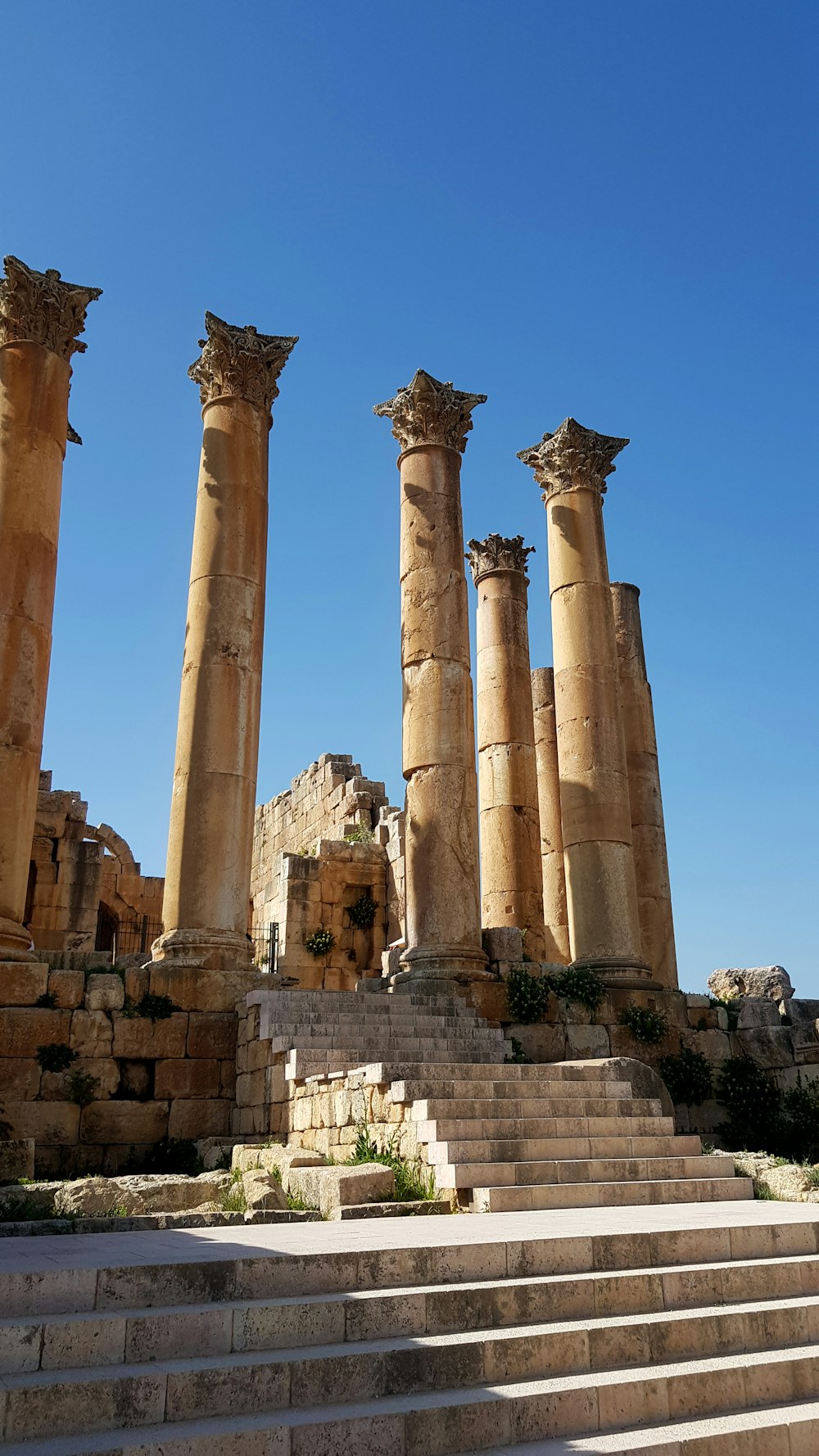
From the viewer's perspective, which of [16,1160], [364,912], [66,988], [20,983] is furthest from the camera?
[364,912]

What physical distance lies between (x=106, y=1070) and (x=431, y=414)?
42.2ft

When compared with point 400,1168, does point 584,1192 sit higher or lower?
lower

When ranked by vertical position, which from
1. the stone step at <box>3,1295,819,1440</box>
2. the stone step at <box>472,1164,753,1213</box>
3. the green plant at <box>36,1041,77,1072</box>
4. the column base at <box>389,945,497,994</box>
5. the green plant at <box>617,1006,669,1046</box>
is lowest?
the stone step at <box>3,1295,819,1440</box>

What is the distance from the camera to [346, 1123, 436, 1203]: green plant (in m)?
10.2

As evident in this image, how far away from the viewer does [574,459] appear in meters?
22.8

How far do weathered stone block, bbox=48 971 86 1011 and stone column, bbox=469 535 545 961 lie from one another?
9.41 m

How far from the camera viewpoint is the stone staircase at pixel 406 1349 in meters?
5.16

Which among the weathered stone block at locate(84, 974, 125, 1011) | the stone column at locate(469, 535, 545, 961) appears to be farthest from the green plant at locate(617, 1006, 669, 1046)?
the weathered stone block at locate(84, 974, 125, 1011)

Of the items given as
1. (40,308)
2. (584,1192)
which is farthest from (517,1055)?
(40,308)

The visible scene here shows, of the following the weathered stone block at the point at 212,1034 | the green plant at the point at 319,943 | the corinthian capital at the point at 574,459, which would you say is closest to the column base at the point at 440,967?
the weathered stone block at the point at 212,1034

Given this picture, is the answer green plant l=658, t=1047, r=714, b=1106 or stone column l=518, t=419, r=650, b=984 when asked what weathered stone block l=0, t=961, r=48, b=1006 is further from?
green plant l=658, t=1047, r=714, b=1106

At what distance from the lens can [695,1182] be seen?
36.8 feet

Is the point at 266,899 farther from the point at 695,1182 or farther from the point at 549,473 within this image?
the point at 695,1182

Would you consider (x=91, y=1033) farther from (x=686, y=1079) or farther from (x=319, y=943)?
(x=319, y=943)
